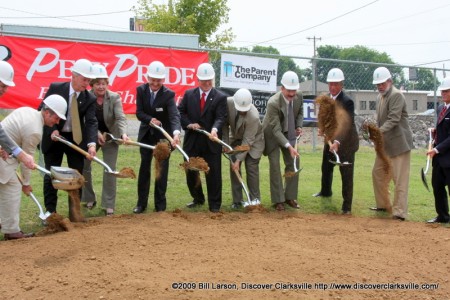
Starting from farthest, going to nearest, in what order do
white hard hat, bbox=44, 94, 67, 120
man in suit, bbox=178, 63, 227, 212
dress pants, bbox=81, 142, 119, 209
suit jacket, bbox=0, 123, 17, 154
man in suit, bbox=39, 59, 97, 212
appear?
man in suit, bbox=178, 63, 227, 212, dress pants, bbox=81, 142, 119, 209, man in suit, bbox=39, 59, 97, 212, white hard hat, bbox=44, 94, 67, 120, suit jacket, bbox=0, 123, 17, 154

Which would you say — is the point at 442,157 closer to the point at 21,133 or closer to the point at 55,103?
the point at 55,103

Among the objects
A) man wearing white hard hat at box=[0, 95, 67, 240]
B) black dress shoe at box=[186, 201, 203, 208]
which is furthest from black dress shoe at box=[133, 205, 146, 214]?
man wearing white hard hat at box=[0, 95, 67, 240]

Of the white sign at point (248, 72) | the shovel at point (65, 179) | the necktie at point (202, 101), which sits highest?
the white sign at point (248, 72)

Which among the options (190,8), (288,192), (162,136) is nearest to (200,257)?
(162,136)

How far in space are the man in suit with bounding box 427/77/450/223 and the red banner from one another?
18.4 ft

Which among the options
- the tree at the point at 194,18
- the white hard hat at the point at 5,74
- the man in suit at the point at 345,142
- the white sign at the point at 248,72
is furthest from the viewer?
the tree at the point at 194,18

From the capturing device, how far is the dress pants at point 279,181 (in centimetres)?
836

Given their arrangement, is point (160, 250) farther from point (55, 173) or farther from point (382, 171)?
point (382, 171)

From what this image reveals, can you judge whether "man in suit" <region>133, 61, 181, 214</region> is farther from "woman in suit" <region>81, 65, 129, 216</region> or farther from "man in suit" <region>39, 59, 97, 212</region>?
"man in suit" <region>39, 59, 97, 212</region>

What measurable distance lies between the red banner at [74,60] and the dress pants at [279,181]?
4065 millimetres

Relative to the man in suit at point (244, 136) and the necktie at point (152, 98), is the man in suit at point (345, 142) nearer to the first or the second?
the man in suit at point (244, 136)

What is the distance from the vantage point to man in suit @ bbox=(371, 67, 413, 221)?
8.01 meters

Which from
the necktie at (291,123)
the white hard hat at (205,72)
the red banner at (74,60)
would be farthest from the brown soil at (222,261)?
the red banner at (74,60)

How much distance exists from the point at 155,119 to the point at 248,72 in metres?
5.49
